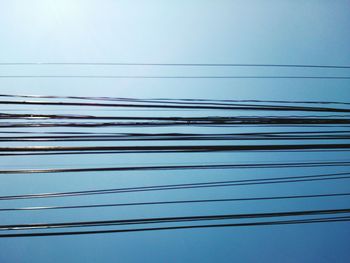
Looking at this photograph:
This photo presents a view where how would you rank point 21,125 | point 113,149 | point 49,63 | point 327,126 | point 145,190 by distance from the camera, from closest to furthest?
point 113,149 → point 21,125 → point 327,126 → point 49,63 → point 145,190

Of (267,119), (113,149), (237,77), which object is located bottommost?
(113,149)

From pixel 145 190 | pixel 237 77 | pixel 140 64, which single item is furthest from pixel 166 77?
pixel 145 190

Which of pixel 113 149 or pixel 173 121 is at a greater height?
pixel 173 121

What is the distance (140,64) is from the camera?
404 cm

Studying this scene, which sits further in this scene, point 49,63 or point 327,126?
point 49,63

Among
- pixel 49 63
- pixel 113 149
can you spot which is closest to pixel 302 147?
pixel 113 149

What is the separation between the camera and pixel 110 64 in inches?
158

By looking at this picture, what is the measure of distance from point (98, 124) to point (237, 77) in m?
2.56

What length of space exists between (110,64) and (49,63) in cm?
93

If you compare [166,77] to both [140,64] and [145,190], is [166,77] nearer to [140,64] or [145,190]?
[140,64]

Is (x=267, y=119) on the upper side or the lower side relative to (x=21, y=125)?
upper

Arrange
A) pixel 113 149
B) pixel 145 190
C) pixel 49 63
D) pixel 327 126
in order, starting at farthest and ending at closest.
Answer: pixel 145 190, pixel 49 63, pixel 327 126, pixel 113 149

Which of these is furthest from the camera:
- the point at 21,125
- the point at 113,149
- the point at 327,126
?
the point at 327,126

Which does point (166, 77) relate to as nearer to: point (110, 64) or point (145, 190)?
point (110, 64)
